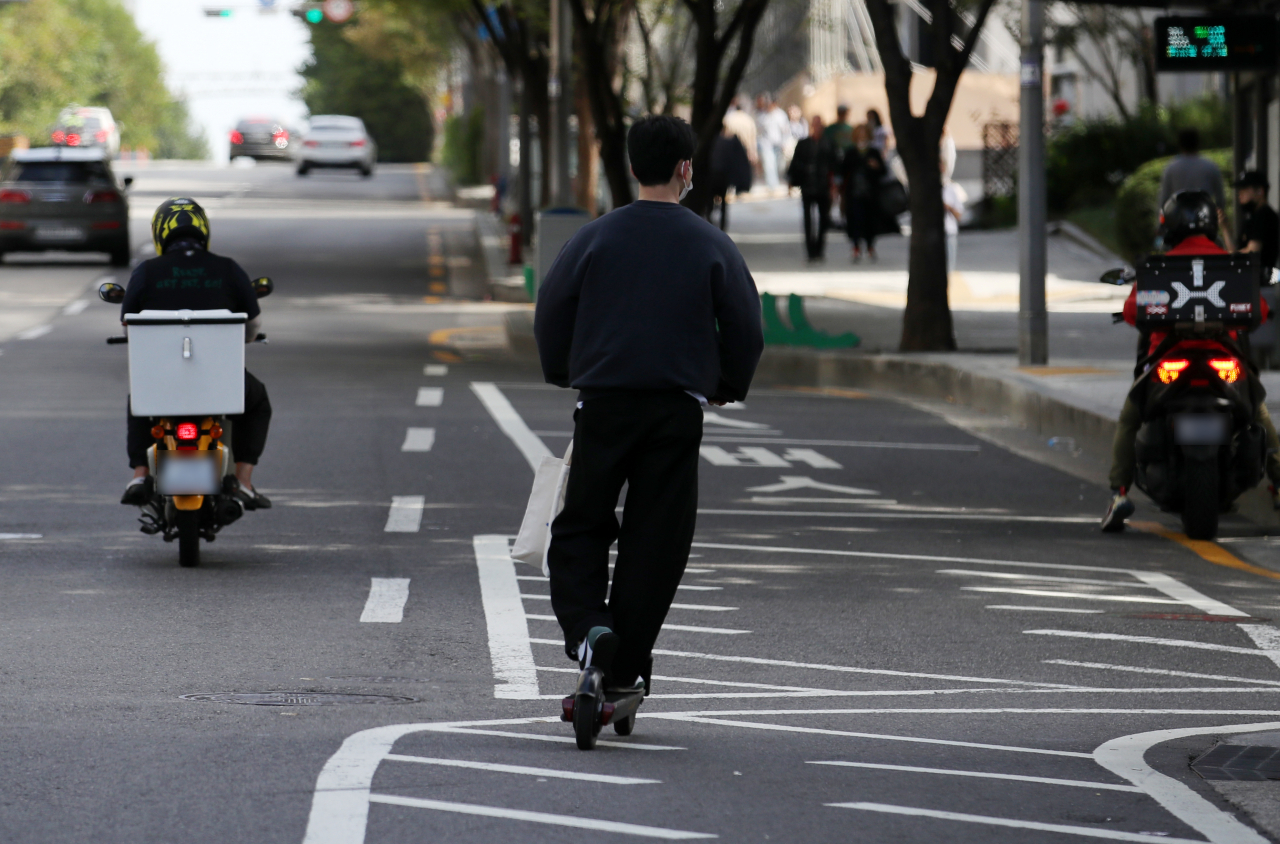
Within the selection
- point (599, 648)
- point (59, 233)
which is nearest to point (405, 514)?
point (599, 648)

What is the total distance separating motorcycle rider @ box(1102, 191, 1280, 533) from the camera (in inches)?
438

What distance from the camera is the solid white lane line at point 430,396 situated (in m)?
17.5

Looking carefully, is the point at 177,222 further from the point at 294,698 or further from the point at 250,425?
the point at 294,698

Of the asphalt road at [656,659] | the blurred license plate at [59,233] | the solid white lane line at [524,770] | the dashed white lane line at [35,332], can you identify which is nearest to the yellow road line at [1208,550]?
the asphalt road at [656,659]

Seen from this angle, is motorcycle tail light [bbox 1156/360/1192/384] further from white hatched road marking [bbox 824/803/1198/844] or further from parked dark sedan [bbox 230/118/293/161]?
parked dark sedan [bbox 230/118/293/161]

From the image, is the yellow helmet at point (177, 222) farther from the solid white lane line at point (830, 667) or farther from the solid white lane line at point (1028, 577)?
the solid white lane line at point (1028, 577)

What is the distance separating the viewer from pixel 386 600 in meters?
9.03

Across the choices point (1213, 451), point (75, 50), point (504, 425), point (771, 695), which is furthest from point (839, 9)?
point (771, 695)

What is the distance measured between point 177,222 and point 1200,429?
4.96 meters

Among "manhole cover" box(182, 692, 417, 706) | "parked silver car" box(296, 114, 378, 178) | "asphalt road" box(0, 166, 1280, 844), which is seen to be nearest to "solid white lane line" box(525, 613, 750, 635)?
"asphalt road" box(0, 166, 1280, 844)

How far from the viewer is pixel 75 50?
8975 cm

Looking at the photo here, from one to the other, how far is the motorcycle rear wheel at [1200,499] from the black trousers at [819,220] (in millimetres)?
18321

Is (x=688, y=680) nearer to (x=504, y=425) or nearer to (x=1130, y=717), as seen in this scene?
(x=1130, y=717)

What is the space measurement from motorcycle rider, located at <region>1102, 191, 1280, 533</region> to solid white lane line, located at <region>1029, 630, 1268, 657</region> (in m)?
2.81
